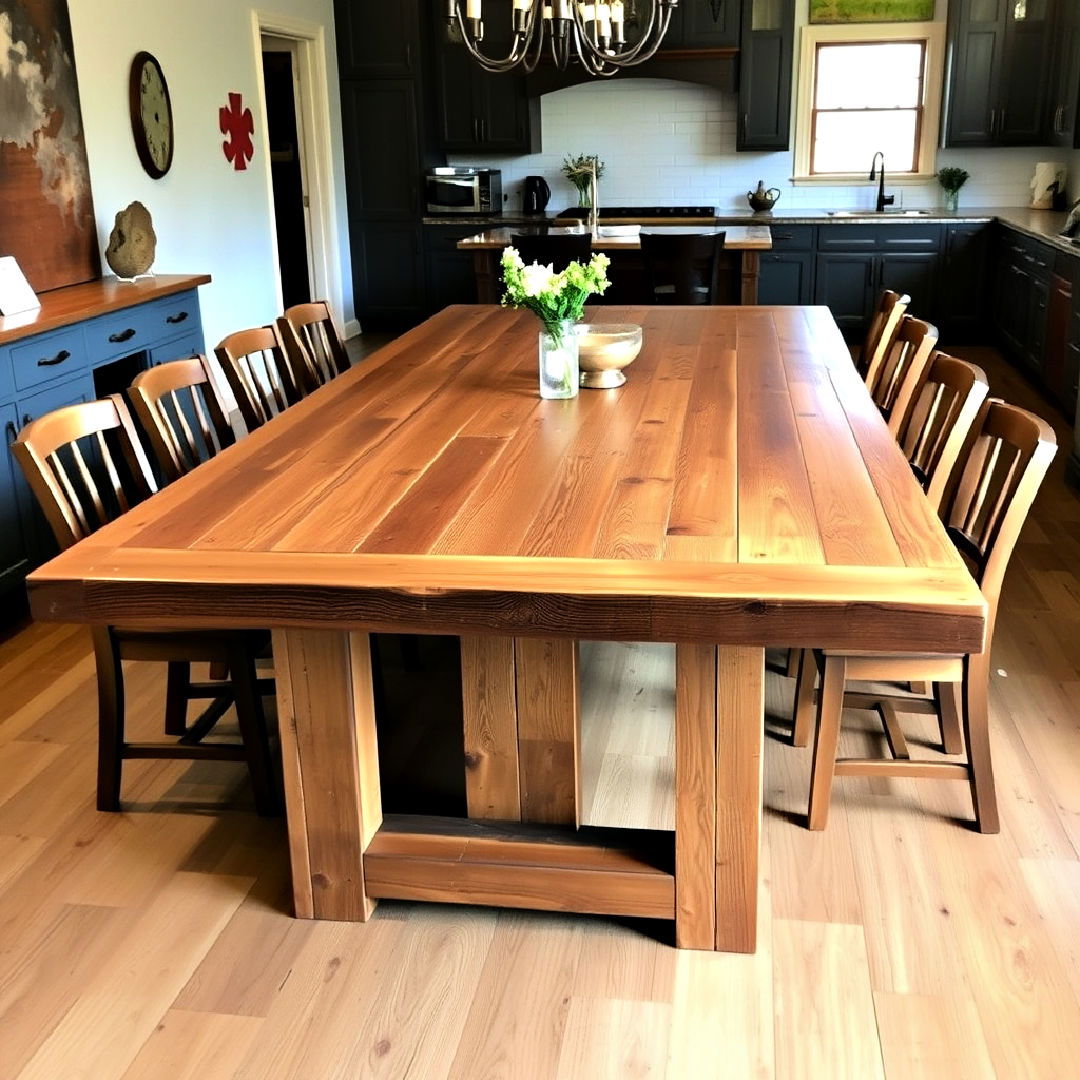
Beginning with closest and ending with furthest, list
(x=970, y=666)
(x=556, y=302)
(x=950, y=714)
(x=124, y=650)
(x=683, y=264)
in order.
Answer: (x=970, y=666)
(x=124, y=650)
(x=950, y=714)
(x=556, y=302)
(x=683, y=264)

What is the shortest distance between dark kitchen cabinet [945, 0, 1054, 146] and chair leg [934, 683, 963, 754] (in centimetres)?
613

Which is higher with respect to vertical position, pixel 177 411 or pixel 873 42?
pixel 873 42

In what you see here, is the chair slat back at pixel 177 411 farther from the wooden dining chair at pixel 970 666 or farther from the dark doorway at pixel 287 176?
the dark doorway at pixel 287 176

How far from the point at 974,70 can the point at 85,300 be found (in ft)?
19.3

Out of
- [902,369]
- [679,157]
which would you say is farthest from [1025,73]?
[902,369]

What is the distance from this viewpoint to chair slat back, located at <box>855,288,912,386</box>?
3.90 meters

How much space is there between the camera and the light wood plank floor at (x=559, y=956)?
1942mm

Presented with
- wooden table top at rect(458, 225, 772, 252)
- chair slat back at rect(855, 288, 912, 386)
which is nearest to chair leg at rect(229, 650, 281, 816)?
chair slat back at rect(855, 288, 912, 386)

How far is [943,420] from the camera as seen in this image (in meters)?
2.96

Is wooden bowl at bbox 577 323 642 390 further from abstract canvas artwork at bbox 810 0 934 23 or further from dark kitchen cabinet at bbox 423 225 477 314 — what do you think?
abstract canvas artwork at bbox 810 0 934 23

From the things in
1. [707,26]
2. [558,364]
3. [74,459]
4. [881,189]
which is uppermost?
[707,26]

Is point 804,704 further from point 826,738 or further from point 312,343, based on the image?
point 312,343

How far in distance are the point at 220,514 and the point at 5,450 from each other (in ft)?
6.01

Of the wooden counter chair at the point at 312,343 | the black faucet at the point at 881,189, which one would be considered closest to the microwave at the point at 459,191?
the black faucet at the point at 881,189
